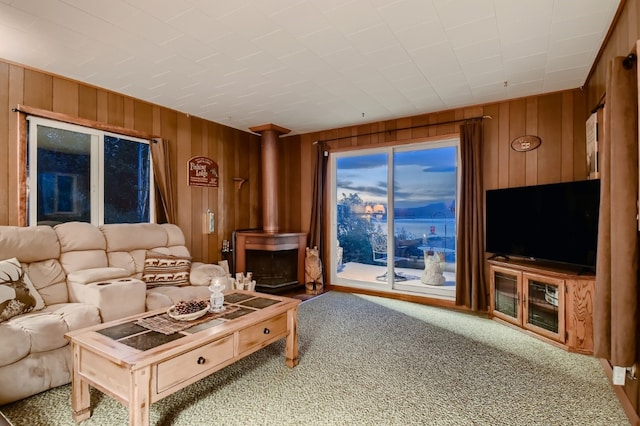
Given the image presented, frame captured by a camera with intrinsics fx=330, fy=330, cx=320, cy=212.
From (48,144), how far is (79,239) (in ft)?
3.61

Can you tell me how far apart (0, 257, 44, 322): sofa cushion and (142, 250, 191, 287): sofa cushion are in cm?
92

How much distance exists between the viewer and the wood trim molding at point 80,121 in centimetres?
309

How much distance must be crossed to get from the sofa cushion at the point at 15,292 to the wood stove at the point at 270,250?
2715 mm

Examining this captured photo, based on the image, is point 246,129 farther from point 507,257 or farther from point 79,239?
point 507,257

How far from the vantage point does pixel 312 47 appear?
2.76 m

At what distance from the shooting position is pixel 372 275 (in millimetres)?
5262

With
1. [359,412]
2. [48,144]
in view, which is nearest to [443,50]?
[359,412]

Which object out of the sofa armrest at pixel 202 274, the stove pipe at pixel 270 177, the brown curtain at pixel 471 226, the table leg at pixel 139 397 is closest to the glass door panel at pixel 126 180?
the sofa armrest at pixel 202 274

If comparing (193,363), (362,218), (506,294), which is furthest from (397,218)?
(193,363)

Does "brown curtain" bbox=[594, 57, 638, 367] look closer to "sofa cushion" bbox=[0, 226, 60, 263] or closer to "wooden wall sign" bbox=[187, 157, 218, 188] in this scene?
"sofa cushion" bbox=[0, 226, 60, 263]

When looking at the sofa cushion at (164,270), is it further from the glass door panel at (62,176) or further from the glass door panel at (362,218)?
the glass door panel at (362,218)

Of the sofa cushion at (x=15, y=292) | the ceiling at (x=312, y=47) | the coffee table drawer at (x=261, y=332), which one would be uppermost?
the ceiling at (x=312, y=47)

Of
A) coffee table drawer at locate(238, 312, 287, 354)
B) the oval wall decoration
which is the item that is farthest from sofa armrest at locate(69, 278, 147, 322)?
the oval wall decoration

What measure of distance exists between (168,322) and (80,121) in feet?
8.77
